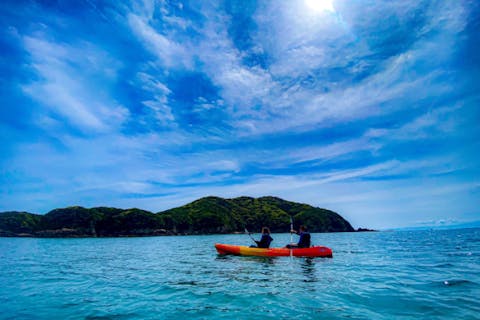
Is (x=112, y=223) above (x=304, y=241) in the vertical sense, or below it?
above

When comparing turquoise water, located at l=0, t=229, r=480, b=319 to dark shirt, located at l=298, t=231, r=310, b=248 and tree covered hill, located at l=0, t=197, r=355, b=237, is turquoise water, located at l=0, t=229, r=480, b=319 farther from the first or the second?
tree covered hill, located at l=0, t=197, r=355, b=237

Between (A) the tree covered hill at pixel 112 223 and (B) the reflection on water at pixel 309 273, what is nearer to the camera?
(B) the reflection on water at pixel 309 273

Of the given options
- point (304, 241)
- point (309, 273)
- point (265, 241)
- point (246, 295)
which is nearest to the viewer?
point (246, 295)

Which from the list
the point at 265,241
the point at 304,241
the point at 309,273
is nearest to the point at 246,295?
the point at 309,273

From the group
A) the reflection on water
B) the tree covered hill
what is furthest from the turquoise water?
the tree covered hill

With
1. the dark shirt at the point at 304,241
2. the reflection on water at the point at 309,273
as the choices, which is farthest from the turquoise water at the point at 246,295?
the dark shirt at the point at 304,241

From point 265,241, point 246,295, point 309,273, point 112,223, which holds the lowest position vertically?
point 246,295

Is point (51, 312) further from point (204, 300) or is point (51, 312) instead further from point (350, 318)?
point (350, 318)

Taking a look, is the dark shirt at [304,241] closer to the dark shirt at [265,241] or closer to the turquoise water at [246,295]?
the dark shirt at [265,241]

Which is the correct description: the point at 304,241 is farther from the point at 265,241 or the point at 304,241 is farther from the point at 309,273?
the point at 309,273

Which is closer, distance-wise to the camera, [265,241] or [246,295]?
[246,295]

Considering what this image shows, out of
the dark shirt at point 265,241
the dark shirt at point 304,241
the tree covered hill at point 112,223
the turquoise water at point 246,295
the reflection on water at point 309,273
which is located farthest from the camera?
the tree covered hill at point 112,223

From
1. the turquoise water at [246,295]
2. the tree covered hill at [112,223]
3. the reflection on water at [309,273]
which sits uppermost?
the tree covered hill at [112,223]

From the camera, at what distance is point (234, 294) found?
10234 mm
